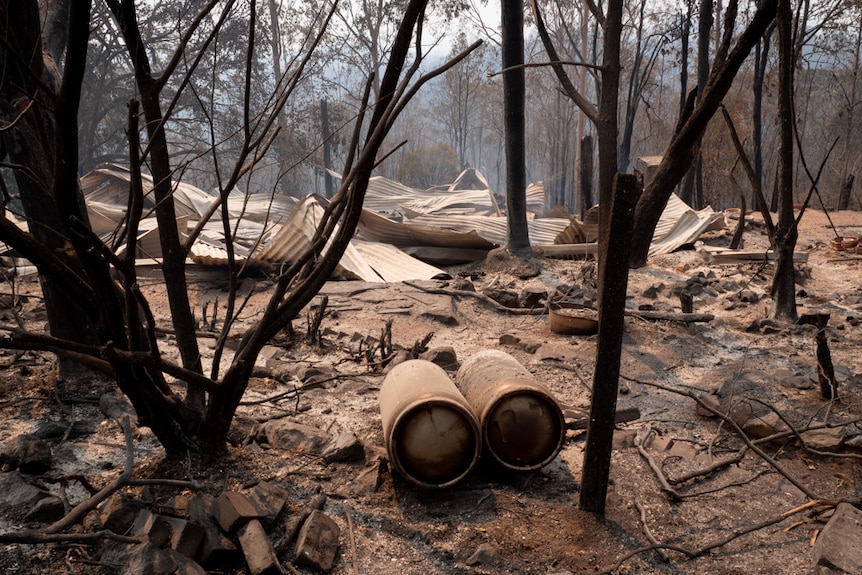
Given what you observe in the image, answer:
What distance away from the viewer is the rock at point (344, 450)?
332 cm

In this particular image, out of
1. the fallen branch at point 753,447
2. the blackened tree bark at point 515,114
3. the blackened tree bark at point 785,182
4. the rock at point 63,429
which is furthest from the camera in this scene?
the blackened tree bark at point 515,114

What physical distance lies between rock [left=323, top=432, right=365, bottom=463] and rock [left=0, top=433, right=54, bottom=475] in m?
1.35

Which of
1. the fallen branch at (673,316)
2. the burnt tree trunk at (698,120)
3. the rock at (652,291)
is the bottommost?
the fallen branch at (673,316)

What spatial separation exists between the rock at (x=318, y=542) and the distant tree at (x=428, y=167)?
34.3 meters

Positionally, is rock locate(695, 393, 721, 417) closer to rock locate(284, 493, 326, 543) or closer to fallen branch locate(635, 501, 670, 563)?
fallen branch locate(635, 501, 670, 563)

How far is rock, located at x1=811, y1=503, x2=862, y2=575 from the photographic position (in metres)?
2.33

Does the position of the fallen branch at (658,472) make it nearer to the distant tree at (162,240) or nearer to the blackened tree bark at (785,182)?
the distant tree at (162,240)

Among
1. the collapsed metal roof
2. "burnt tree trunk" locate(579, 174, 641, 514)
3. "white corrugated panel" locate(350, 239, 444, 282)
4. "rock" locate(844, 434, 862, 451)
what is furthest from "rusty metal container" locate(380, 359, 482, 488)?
"white corrugated panel" locate(350, 239, 444, 282)

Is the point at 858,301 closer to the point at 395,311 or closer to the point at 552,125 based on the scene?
the point at 395,311

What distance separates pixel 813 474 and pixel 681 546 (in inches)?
44.4

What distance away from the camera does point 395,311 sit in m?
6.96

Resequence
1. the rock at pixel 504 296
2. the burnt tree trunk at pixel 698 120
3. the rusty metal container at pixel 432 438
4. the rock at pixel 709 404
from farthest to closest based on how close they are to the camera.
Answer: the rock at pixel 504 296, the rock at pixel 709 404, the burnt tree trunk at pixel 698 120, the rusty metal container at pixel 432 438

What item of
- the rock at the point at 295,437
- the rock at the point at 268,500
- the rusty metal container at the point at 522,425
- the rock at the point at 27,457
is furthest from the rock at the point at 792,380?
the rock at the point at 27,457

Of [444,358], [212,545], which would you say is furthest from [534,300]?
[212,545]
